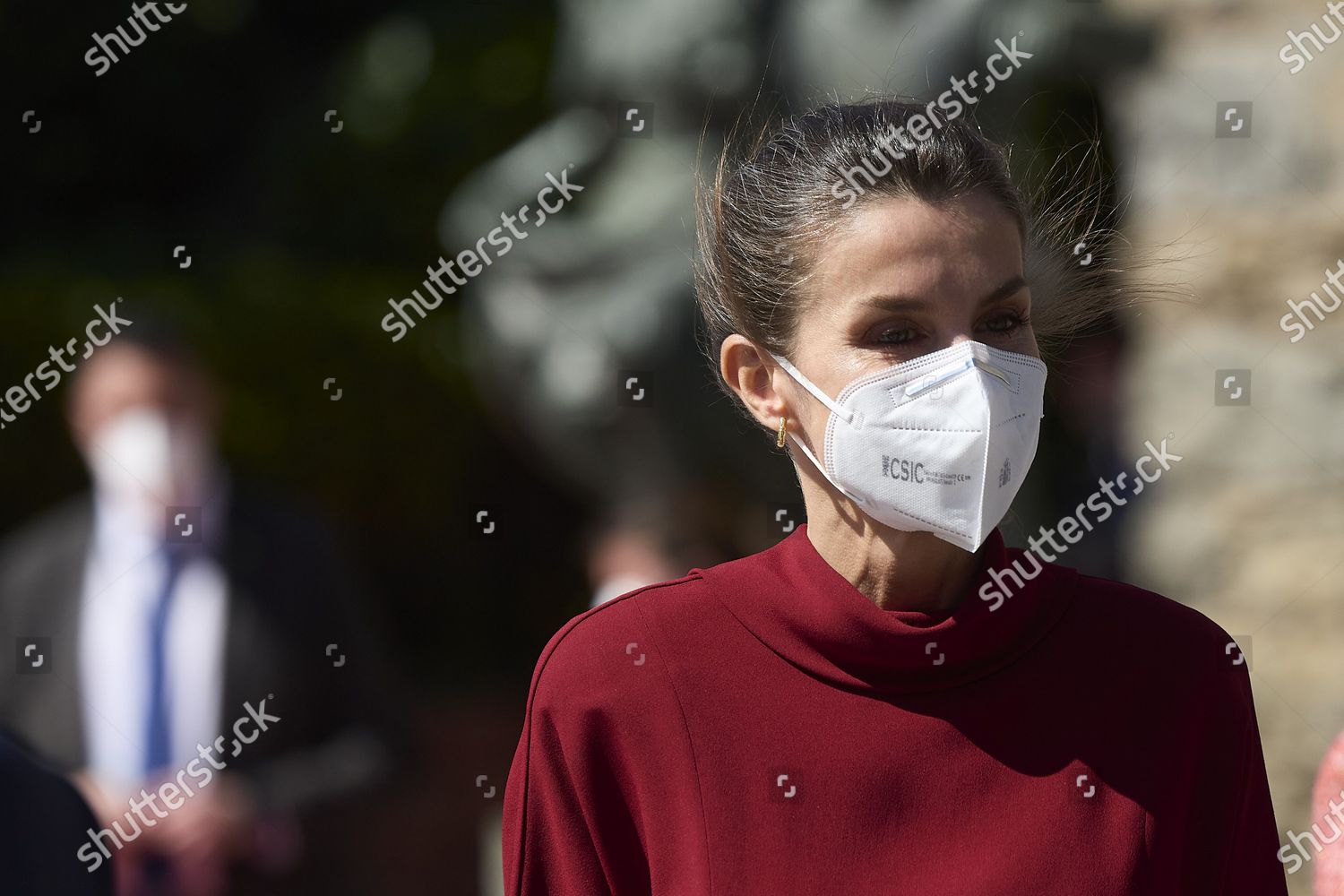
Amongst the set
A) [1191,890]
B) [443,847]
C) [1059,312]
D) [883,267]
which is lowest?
[443,847]

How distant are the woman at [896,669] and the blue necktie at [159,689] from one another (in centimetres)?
245

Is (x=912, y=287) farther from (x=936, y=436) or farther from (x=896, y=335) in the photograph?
(x=936, y=436)

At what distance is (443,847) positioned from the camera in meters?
7.88

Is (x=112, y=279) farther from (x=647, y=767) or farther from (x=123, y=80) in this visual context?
(x=647, y=767)

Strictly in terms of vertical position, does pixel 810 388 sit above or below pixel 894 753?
above

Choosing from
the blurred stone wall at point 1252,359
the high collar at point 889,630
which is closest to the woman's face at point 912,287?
the high collar at point 889,630

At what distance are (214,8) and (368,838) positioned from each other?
5.58 m

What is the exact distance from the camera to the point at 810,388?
2004mm

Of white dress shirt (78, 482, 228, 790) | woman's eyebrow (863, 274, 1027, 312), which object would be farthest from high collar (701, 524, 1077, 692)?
white dress shirt (78, 482, 228, 790)

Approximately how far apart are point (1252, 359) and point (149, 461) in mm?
3209

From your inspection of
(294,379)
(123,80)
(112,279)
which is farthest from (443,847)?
(123,80)

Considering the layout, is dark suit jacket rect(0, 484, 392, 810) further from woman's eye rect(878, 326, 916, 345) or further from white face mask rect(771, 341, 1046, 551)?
woman's eye rect(878, 326, 916, 345)

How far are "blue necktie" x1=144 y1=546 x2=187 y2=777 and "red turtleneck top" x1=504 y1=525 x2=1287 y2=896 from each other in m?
2.46

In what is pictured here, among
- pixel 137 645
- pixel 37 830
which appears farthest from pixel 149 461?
pixel 37 830
